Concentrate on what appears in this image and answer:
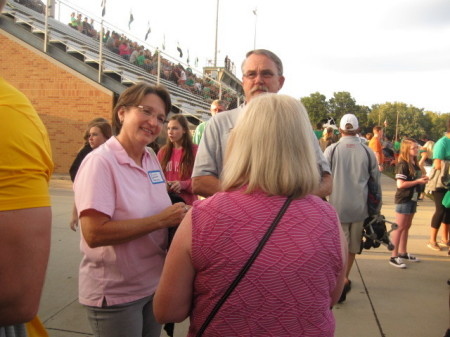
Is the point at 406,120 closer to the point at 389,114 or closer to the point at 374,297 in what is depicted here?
the point at 389,114

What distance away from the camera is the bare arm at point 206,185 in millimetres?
2422

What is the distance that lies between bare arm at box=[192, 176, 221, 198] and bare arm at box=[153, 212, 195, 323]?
1129 millimetres

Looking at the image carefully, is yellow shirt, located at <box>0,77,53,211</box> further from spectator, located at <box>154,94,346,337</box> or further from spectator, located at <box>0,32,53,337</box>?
spectator, located at <box>154,94,346,337</box>

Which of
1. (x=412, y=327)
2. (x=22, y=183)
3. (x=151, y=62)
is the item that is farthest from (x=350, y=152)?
(x=151, y=62)

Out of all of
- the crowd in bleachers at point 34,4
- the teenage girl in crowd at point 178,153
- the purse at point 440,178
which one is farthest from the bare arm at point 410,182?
the crowd in bleachers at point 34,4

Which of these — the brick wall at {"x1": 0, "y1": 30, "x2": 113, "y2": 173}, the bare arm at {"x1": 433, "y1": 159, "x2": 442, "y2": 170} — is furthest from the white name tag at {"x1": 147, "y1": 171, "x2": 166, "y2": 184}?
the brick wall at {"x1": 0, "y1": 30, "x2": 113, "y2": 173}

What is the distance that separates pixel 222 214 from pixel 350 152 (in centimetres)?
338

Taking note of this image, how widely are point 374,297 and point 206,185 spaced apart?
2.97 m

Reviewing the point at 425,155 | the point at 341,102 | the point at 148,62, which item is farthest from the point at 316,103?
the point at 425,155

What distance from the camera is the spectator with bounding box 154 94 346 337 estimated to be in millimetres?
1212

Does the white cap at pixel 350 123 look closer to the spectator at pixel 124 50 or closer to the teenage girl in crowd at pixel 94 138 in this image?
the teenage girl in crowd at pixel 94 138

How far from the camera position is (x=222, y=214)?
1.23 metres

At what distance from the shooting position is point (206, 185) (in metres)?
2.46

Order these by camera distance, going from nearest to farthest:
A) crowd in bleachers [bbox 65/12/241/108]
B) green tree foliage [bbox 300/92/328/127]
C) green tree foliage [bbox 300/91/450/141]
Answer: crowd in bleachers [bbox 65/12/241/108], green tree foliage [bbox 300/92/328/127], green tree foliage [bbox 300/91/450/141]
